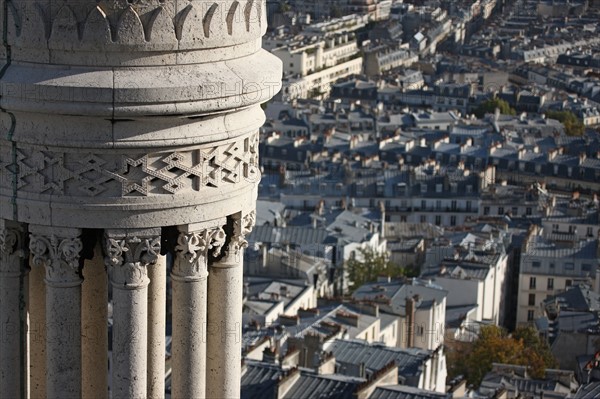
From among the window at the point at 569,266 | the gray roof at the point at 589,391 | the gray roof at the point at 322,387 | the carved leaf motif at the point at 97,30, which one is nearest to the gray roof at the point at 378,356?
the gray roof at the point at 589,391

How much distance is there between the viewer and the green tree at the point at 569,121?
9775 centimetres

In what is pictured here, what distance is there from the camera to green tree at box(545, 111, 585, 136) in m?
97.8

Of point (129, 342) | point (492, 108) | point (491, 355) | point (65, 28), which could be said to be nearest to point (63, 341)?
point (129, 342)

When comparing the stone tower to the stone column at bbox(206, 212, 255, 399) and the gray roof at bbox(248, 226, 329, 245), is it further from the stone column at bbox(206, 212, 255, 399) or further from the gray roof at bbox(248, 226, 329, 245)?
the gray roof at bbox(248, 226, 329, 245)

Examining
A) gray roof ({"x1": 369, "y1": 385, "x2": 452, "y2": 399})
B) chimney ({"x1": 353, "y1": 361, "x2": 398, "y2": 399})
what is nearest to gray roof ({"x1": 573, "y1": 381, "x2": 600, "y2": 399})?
chimney ({"x1": 353, "y1": 361, "x2": 398, "y2": 399})

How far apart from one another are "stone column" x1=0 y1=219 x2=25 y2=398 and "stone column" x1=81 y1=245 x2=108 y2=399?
14.8 inches

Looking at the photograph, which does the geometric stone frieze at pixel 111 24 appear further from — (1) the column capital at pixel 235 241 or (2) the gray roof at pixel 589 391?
(2) the gray roof at pixel 589 391

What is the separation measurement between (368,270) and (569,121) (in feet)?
139

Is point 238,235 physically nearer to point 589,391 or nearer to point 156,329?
point 156,329

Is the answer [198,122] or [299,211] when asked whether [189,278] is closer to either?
[198,122]

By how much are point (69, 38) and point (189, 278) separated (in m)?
1.27

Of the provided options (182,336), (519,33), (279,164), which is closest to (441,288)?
(279,164)

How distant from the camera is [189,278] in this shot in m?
7.82

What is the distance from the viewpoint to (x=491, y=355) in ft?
165
